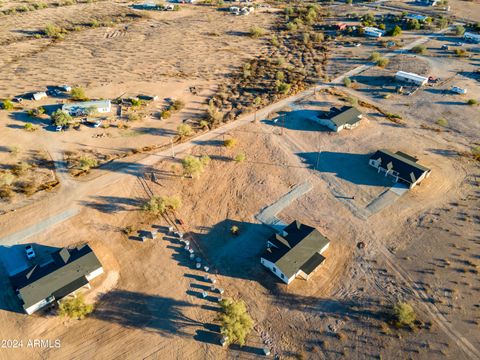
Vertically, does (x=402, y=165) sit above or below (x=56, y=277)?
above

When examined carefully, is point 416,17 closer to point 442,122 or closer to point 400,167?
point 442,122

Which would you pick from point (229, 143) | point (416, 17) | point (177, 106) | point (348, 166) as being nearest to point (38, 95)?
point (177, 106)

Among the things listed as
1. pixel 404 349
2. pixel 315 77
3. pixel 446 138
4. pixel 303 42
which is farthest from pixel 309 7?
pixel 404 349

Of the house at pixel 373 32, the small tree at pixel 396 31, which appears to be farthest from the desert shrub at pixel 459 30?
the house at pixel 373 32

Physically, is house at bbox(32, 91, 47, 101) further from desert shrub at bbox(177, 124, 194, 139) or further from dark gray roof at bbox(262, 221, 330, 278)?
dark gray roof at bbox(262, 221, 330, 278)

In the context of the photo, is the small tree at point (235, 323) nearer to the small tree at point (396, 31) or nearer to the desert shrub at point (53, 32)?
Answer: the small tree at point (396, 31)

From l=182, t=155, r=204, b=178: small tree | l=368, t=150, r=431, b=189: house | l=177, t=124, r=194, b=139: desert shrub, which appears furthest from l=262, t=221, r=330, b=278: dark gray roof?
l=177, t=124, r=194, b=139: desert shrub
